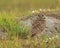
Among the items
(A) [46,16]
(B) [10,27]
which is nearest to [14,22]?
(B) [10,27]

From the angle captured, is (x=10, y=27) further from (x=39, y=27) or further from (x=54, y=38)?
(x=54, y=38)

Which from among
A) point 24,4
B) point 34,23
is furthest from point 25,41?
point 24,4

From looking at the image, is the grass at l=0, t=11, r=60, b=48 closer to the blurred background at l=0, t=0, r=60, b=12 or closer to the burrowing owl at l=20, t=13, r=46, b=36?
the burrowing owl at l=20, t=13, r=46, b=36

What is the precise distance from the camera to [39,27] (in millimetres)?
6570

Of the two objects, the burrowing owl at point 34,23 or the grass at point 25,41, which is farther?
the burrowing owl at point 34,23

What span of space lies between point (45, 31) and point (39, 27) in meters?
0.23

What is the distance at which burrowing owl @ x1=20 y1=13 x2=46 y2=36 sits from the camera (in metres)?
6.43

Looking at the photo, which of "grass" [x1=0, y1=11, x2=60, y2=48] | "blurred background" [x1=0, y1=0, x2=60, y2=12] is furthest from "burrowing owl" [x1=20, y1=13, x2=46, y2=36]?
"blurred background" [x1=0, y1=0, x2=60, y2=12]

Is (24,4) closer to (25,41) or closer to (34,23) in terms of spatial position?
(34,23)

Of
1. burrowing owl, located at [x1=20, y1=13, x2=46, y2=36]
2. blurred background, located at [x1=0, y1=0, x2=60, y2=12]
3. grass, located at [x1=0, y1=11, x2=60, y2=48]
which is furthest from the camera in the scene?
blurred background, located at [x1=0, y1=0, x2=60, y2=12]

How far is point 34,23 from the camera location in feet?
22.2

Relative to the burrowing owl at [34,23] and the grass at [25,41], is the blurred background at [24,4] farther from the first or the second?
the grass at [25,41]

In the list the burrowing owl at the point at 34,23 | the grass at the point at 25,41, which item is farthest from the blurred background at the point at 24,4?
the grass at the point at 25,41

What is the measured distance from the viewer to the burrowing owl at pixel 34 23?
21.1ft
